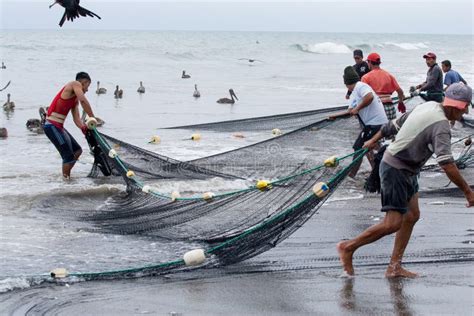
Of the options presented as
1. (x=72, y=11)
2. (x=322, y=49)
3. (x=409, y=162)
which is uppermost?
(x=322, y=49)

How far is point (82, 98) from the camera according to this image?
28.1 feet

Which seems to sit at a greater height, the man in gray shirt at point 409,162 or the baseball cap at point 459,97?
the baseball cap at point 459,97

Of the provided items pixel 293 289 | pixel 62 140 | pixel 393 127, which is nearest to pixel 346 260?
pixel 293 289

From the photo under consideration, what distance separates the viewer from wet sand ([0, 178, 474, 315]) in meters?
4.46

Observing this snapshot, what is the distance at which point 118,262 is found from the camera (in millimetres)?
5906

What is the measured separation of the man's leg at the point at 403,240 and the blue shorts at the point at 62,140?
509 cm

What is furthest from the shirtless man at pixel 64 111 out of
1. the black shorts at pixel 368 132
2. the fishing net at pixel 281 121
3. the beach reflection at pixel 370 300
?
the beach reflection at pixel 370 300

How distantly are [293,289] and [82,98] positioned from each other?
450 centimetres

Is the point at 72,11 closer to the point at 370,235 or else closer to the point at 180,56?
the point at 370,235

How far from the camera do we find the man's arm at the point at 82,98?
28.1 feet

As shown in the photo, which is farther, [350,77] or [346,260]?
[350,77]

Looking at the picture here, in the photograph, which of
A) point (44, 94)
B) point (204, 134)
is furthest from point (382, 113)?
point (44, 94)

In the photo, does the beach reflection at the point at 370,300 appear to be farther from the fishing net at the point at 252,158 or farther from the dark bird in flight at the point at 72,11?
the fishing net at the point at 252,158

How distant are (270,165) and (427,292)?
4151 millimetres
